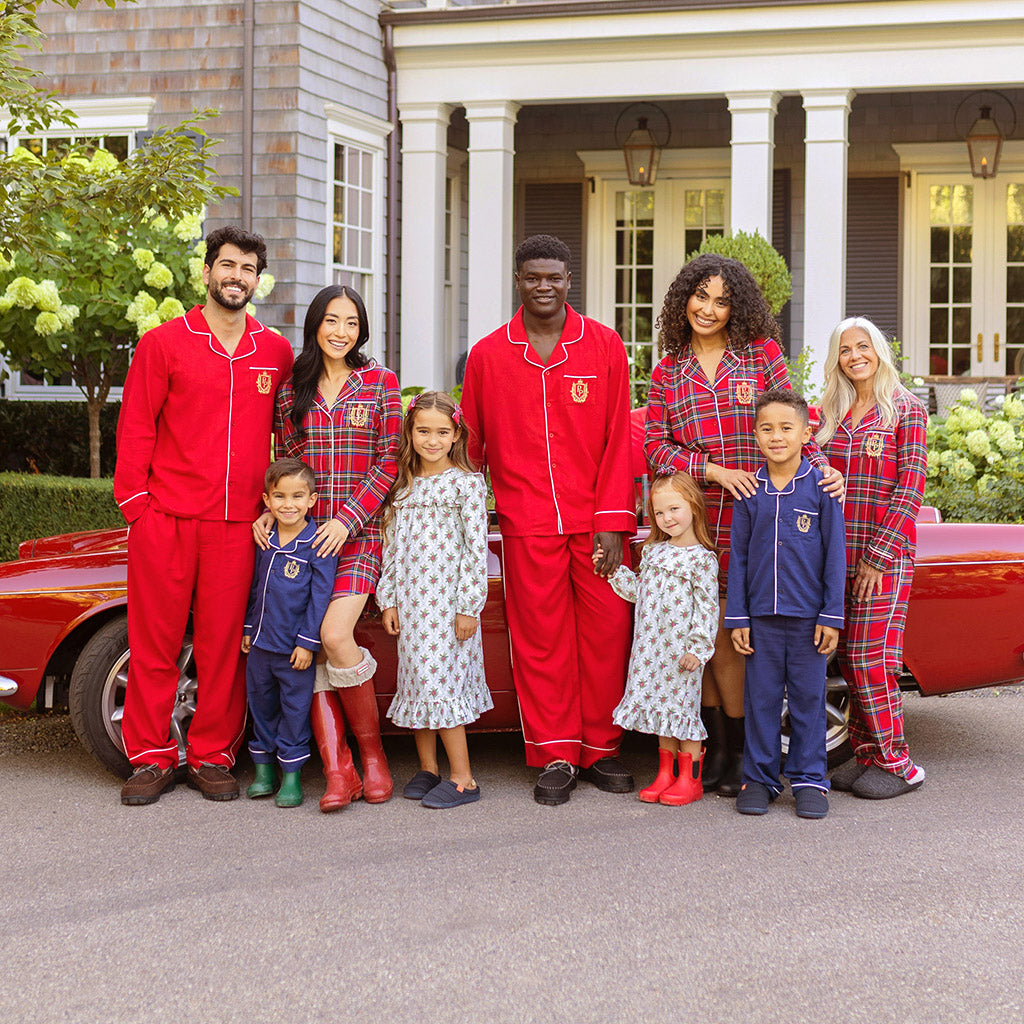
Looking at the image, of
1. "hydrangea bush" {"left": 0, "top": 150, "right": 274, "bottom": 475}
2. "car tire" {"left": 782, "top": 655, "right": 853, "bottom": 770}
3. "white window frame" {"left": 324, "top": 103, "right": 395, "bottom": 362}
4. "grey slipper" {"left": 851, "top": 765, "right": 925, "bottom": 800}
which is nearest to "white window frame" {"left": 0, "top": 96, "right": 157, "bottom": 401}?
"white window frame" {"left": 324, "top": 103, "right": 395, "bottom": 362}

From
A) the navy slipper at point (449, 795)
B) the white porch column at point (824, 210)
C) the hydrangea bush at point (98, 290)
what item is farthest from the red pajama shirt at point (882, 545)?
the white porch column at point (824, 210)

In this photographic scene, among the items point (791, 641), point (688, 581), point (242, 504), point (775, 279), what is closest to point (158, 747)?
point (242, 504)

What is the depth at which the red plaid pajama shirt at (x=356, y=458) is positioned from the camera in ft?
15.9

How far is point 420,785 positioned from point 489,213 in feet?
25.5

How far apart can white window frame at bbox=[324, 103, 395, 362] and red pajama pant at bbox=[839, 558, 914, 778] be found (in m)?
7.09

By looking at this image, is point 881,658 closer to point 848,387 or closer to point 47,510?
point 848,387

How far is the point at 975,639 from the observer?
16.5ft

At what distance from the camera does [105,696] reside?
493 centimetres

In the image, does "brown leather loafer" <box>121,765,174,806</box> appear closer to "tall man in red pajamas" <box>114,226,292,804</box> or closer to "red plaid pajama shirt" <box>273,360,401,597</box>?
"tall man in red pajamas" <box>114,226,292,804</box>

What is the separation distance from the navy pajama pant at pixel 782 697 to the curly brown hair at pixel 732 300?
1.06 metres

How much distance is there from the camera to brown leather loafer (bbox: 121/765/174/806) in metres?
4.75

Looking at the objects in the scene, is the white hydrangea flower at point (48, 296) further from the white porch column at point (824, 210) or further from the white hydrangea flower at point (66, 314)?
the white porch column at point (824, 210)

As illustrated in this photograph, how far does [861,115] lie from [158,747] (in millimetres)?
10647

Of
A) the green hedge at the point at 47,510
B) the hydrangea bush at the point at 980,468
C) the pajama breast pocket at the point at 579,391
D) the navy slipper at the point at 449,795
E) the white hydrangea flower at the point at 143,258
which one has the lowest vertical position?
the navy slipper at the point at 449,795
